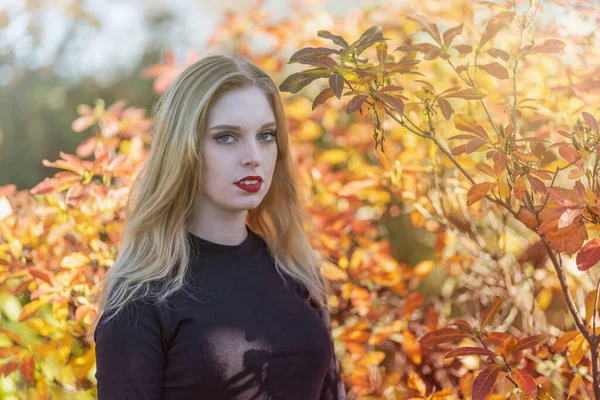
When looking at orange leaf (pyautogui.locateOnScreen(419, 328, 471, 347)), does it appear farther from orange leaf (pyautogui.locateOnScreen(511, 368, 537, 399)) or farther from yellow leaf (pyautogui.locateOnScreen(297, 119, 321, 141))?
yellow leaf (pyautogui.locateOnScreen(297, 119, 321, 141))

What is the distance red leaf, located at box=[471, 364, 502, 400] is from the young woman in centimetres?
52

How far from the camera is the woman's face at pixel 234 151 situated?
1643 mm

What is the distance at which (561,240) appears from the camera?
1.24 meters

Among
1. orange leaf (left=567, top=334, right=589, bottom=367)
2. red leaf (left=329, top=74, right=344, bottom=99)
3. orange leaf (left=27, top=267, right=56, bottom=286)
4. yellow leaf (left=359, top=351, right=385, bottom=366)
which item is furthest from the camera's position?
yellow leaf (left=359, top=351, right=385, bottom=366)

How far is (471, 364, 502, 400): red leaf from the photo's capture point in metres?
1.25

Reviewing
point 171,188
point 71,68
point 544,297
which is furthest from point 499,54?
point 71,68

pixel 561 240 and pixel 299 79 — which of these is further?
pixel 299 79

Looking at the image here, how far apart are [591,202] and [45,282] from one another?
4.92 feet

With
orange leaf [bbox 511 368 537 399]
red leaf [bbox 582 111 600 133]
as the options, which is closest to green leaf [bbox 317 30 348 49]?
red leaf [bbox 582 111 600 133]

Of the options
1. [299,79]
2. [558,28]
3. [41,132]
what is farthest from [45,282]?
[41,132]

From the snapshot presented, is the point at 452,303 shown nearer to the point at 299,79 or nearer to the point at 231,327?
the point at 231,327

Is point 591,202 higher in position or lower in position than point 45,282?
higher

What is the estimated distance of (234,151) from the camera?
64.8 inches

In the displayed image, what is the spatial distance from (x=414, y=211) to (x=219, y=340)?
0.88 metres
